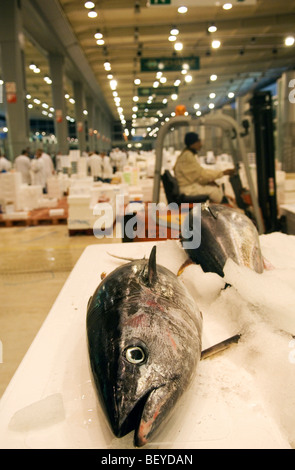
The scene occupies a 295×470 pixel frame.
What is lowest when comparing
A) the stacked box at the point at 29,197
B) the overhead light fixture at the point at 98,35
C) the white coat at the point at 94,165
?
the stacked box at the point at 29,197

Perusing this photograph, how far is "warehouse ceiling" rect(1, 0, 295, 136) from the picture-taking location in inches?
338

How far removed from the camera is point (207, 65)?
18500 millimetres

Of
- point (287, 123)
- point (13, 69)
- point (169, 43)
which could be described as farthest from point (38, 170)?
point (287, 123)

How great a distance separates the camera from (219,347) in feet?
3.80

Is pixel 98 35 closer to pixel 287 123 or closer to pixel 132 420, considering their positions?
pixel 287 123

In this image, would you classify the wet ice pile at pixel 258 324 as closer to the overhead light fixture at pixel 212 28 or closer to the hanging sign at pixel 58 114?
the overhead light fixture at pixel 212 28

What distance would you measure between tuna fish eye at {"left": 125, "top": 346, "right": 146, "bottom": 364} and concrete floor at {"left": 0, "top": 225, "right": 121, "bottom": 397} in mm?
1775

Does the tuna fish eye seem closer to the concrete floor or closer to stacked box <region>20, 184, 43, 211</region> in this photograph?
the concrete floor

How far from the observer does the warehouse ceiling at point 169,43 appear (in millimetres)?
8586

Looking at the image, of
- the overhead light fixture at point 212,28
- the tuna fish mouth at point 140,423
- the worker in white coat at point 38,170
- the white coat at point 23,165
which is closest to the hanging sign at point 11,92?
the white coat at point 23,165

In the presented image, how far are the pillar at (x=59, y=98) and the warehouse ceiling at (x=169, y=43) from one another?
2.02 ft

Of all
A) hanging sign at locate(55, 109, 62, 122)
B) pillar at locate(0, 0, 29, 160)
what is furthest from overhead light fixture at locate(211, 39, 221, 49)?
hanging sign at locate(55, 109, 62, 122)
